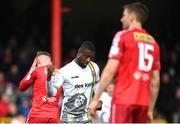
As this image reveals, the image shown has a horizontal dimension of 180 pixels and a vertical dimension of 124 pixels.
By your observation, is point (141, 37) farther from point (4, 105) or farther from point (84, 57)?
point (4, 105)

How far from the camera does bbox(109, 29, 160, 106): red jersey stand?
705cm

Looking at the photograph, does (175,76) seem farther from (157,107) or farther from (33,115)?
(33,115)

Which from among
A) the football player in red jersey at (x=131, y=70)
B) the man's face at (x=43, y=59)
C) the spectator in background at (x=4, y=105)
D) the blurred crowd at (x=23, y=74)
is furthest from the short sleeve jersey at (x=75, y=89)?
the spectator in background at (x=4, y=105)

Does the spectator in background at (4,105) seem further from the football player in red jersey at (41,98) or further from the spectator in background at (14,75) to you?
the football player in red jersey at (41,98)

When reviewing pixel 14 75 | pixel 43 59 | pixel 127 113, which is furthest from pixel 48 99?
pixel 14 75

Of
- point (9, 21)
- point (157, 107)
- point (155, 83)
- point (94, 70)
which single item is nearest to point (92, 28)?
point (9, 21)

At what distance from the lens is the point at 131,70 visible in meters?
7.07

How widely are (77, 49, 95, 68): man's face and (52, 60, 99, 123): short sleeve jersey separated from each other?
0.08 m

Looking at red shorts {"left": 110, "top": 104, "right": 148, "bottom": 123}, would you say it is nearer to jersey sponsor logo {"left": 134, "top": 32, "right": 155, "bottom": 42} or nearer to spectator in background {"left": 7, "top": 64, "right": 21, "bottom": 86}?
jersey sponsor logo {"left": 134, "top": 32, "right": 155, "bottom": 42}

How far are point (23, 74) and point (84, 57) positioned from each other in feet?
22.0

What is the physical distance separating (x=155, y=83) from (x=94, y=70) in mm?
1890

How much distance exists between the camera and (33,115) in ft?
29.7

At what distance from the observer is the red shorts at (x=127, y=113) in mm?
7047

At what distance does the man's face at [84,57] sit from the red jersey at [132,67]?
5.88ft
